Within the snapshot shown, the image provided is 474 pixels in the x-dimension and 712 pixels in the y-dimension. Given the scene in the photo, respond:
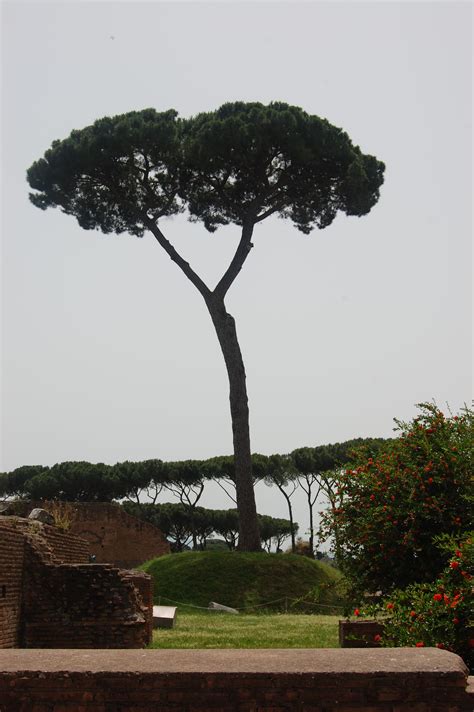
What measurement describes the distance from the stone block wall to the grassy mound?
8603mm

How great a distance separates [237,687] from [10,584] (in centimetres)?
550

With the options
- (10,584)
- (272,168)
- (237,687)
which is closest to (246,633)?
(10,584)

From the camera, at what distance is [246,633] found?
10398 mm

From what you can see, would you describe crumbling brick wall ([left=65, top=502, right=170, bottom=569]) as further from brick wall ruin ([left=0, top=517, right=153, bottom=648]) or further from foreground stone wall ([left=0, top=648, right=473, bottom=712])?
foreground stone wall ([left=0, top=648, right=473, bottom=712])

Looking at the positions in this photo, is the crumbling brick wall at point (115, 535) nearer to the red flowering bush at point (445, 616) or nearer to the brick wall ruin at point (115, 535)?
the brick wall ruin at point (115, 535)

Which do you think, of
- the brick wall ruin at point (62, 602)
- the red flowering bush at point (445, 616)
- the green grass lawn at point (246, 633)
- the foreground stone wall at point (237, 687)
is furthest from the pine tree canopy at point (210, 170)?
the foreground stone wall at point (237, 687)

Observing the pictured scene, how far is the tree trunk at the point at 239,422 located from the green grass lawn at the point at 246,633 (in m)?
6.20

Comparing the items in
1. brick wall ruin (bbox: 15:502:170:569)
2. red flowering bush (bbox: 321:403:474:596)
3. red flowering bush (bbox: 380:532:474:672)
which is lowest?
red flowering bush (bbox: 380:532:474:672)

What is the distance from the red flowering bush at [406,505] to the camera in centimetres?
565

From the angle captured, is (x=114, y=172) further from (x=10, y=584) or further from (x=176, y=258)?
(x=10, y=584)

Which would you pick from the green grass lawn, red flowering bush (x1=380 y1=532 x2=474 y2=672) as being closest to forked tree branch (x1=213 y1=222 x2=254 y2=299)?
the green grass lawn

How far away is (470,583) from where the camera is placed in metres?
4.45

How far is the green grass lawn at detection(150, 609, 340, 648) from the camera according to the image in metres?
9.05

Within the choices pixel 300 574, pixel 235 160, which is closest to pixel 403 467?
pixel 300 574
